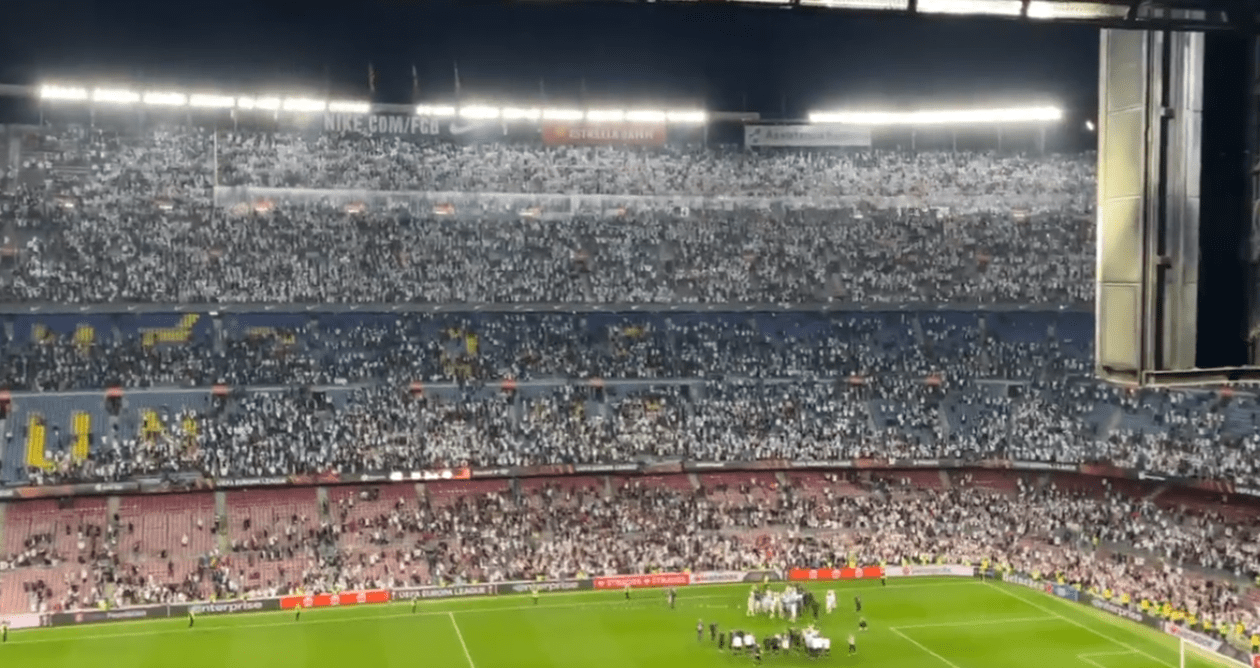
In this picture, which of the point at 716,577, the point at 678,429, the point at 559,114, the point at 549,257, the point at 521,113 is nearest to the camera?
the point at 716,577

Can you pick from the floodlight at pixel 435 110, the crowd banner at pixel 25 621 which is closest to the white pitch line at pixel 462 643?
the crowd banner at pixel 25 621

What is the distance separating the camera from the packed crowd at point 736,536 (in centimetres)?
4712

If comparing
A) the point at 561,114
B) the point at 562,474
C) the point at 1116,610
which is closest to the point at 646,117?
the point at 561,114

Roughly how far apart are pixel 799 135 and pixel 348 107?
2703cm

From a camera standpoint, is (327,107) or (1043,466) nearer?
(1043,466)

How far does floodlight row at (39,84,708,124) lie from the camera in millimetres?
61469

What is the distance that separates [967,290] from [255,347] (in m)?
37.9

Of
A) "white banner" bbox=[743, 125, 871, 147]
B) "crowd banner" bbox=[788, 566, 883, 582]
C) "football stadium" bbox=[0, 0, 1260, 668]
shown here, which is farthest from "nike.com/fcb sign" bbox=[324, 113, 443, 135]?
"crowd banner" bbox=[788, 566, 883, 582]

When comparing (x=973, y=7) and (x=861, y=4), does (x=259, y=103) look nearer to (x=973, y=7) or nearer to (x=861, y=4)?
(x=861, y=4)

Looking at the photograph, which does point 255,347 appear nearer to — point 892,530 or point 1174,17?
point 892,530

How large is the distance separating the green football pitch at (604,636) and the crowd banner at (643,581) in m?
0.77

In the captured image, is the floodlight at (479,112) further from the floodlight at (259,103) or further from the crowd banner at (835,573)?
the crowd banner at (835,573)

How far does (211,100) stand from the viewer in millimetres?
62844

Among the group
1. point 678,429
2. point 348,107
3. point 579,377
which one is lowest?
point 678,429
